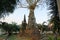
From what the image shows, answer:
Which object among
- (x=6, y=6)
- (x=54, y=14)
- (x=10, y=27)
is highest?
(x=6, y=6)

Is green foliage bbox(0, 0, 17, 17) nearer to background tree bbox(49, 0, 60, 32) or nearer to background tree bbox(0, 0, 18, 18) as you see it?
background tree bbox(0, 0, 18, 18)

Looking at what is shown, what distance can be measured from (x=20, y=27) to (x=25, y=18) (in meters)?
0.17

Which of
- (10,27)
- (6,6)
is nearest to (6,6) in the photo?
(6,6)

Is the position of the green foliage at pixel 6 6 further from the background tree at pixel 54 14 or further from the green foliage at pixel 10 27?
the background tree at pixel 54 14

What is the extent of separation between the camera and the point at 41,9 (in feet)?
9.72

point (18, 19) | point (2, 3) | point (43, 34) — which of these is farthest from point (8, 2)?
point (43, 34)

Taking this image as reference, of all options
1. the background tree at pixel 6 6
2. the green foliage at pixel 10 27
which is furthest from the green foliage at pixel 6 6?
the green foliage at pixel 10 27

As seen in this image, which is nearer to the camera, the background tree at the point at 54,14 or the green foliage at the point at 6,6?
the background tree at the point at 54,14

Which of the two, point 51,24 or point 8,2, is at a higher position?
point 8,2

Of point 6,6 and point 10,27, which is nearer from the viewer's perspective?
point 10,27

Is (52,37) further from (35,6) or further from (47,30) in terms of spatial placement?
(35,6)

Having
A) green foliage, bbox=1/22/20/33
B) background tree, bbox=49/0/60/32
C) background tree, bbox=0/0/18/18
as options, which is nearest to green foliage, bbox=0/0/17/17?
background tree, bbox=0/0/18/18

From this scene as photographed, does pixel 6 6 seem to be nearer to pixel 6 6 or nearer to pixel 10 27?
pixel 6 6

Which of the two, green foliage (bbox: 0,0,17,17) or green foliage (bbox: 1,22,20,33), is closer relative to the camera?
green foliage (bbox: 1,22,20,33)
